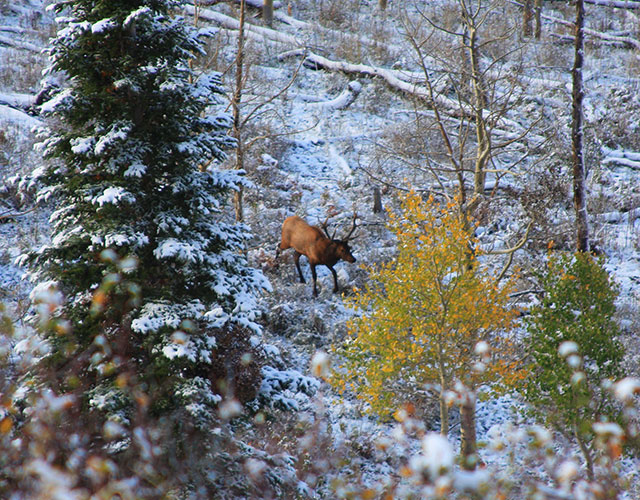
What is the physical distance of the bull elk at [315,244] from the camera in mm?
11648

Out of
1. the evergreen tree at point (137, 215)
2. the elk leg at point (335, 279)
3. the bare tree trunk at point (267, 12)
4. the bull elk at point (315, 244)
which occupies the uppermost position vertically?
the bare tree trunk at point (267, 12)

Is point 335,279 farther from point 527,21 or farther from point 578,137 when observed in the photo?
point 527,21

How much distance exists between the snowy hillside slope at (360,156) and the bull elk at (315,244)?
104 cm

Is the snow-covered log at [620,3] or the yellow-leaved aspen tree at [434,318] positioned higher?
the snow-covered log at [620,3]

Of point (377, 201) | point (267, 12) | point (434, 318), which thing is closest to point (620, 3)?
point (267, 12)

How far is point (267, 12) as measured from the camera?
26.0 meters

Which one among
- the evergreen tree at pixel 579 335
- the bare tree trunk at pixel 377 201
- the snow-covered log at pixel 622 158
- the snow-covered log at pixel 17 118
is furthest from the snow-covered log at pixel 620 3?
the snow-covered log at pixel 17 118

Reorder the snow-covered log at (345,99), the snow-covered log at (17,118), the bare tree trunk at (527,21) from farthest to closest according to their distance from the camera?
the bare tree trunk at (527,21), the snow-covered log at (345,99), the snow-covered log at (17,118)

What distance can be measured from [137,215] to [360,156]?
12.7m

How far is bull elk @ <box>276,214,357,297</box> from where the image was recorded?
1165cm

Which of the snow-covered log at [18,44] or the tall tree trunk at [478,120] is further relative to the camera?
the snow-covered log at [18,44]

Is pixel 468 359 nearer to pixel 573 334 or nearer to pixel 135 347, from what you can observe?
pixel 573 334

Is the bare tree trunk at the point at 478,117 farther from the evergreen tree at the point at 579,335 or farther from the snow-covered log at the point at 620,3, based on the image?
the snow-covered log at the point at 620,3

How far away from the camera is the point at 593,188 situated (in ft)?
54.1
